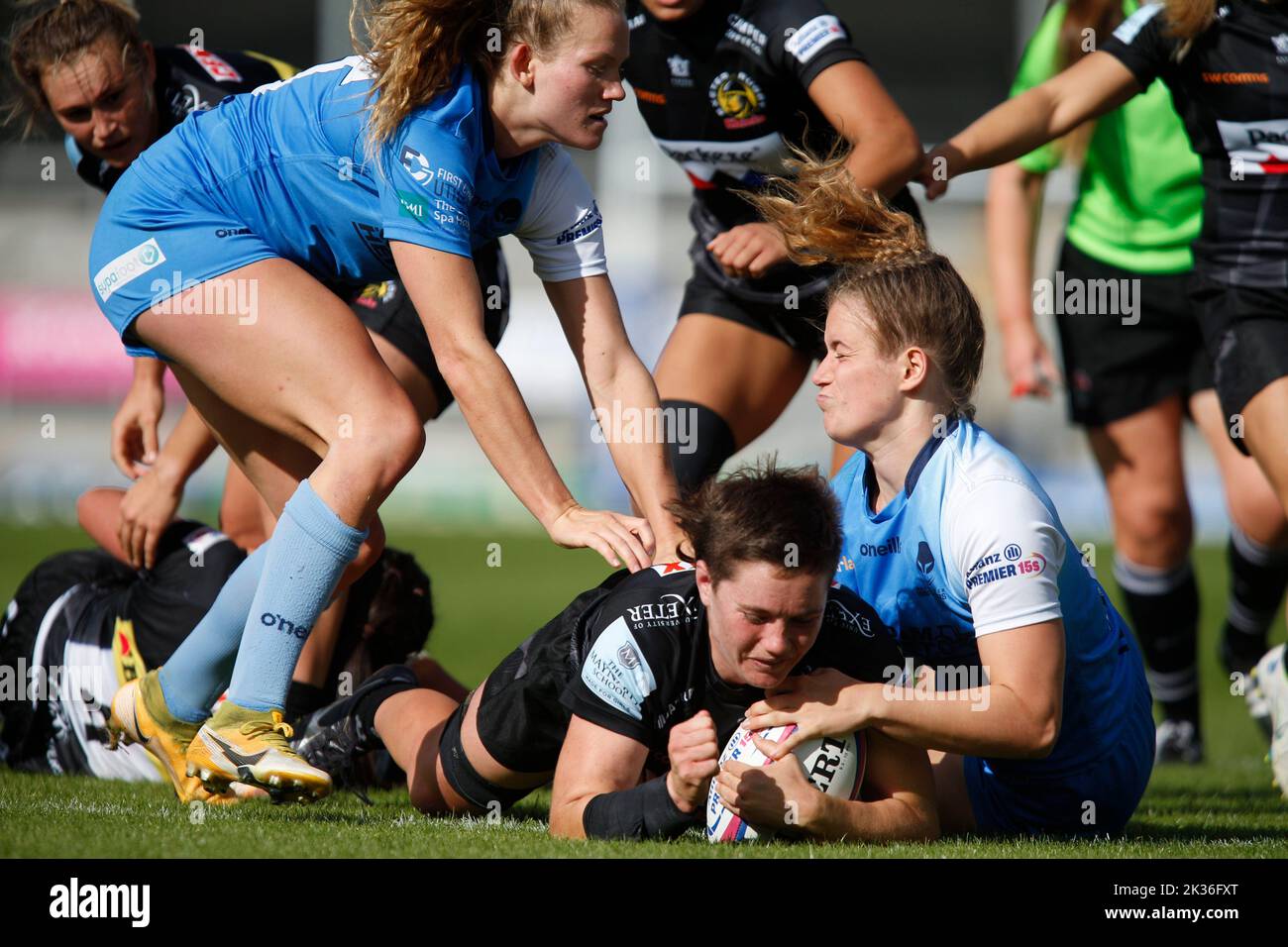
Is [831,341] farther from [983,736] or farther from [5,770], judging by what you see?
[5,770]

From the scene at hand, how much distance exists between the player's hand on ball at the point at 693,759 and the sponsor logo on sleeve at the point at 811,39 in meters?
2.27

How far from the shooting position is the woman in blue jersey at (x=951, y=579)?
10.6 ft

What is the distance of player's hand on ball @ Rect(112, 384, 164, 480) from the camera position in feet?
17.2

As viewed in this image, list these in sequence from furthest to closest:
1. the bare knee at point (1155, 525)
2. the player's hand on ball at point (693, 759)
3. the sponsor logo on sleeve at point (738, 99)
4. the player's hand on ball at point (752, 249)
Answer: the bare knee at point (1155, 525), the sponsor logo on sleeve at point (738, 99), the player's hand on ball at point (752, 249), the player's hand on ball at point (693, 759)

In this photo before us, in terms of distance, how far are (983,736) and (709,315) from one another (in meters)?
2.37

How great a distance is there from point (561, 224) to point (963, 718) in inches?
67.6

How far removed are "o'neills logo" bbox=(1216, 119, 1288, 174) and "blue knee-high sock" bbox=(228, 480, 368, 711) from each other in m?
2.93

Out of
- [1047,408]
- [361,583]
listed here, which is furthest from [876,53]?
[361,583]

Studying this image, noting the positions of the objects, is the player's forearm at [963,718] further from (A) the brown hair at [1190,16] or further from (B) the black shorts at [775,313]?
(A) the brown hair at [1190,16]

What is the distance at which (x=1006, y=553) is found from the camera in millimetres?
3238

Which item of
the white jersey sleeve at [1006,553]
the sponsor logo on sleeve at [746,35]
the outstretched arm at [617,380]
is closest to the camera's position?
the white jersey sleeve at [1006,553]

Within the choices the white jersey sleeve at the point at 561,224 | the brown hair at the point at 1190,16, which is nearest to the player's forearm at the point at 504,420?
the white jersey sleeve at the point at 561,224

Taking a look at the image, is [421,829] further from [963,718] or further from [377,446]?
[963,718]

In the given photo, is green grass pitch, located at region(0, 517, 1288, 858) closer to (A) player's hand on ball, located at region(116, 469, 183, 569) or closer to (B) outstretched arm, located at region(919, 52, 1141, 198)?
(A) player's hand on ball, located at region(116, 469, 183, 569)
